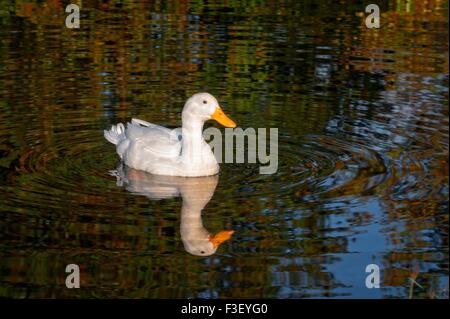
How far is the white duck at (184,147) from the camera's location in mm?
11680

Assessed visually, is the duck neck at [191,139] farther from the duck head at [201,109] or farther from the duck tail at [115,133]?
the duck tail at [115,133]

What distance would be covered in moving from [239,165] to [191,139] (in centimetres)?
75

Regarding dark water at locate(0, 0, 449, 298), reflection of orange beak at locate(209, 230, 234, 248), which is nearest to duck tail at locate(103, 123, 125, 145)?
dark water at locate(0, 0, 449, 298)

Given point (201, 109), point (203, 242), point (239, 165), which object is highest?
point (201, 109)

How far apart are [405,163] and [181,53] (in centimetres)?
628

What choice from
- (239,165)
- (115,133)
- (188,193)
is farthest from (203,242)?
(115,133)

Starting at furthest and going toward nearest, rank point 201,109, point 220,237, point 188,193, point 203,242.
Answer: point 201,109 → point 188,193 → point 220,237 → point 203,242

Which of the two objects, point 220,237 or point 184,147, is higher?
point 184,147

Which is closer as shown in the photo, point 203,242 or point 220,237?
point 203,242

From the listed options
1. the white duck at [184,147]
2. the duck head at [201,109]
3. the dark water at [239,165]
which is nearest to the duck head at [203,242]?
the dark water at [239,165]

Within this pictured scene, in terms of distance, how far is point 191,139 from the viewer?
38.6ft

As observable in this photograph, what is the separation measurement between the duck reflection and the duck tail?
23.0 inches

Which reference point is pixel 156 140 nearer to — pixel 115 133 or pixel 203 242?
pixel 115 133

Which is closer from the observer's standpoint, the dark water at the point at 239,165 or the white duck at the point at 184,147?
the dark water at the point at 239,165
